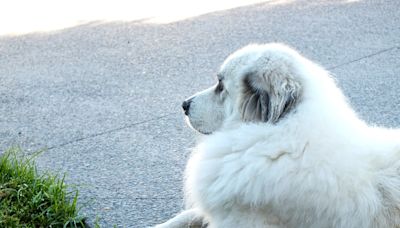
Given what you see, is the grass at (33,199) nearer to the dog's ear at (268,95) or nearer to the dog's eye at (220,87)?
the dog's eye at (220,87)

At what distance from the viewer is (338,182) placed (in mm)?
3348

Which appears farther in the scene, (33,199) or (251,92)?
(33,199)

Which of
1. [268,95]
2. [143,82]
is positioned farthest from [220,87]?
[143,82]

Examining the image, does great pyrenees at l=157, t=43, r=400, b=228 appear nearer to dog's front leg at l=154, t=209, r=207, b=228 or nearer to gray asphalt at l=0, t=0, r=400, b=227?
dog's front leg at l=154, t=209, r=207, b=228

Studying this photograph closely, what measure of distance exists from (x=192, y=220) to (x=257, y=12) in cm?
586

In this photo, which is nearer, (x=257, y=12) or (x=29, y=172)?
(x=29, y=172)

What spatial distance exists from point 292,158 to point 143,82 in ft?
13.4

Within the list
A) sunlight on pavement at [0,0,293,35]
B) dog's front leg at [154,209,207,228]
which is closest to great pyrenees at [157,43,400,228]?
dog's front leg at [154,209,207,228]

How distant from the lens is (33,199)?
456 centimetres

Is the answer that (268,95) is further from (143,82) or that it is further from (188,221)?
(143,82)

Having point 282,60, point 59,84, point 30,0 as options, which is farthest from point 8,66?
point 282,60

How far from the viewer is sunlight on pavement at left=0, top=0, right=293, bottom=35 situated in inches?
376

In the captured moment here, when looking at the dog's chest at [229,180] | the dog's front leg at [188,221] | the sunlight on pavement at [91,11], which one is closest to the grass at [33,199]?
the dog's front leg at [188,221]

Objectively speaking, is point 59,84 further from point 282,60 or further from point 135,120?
point 282,60
